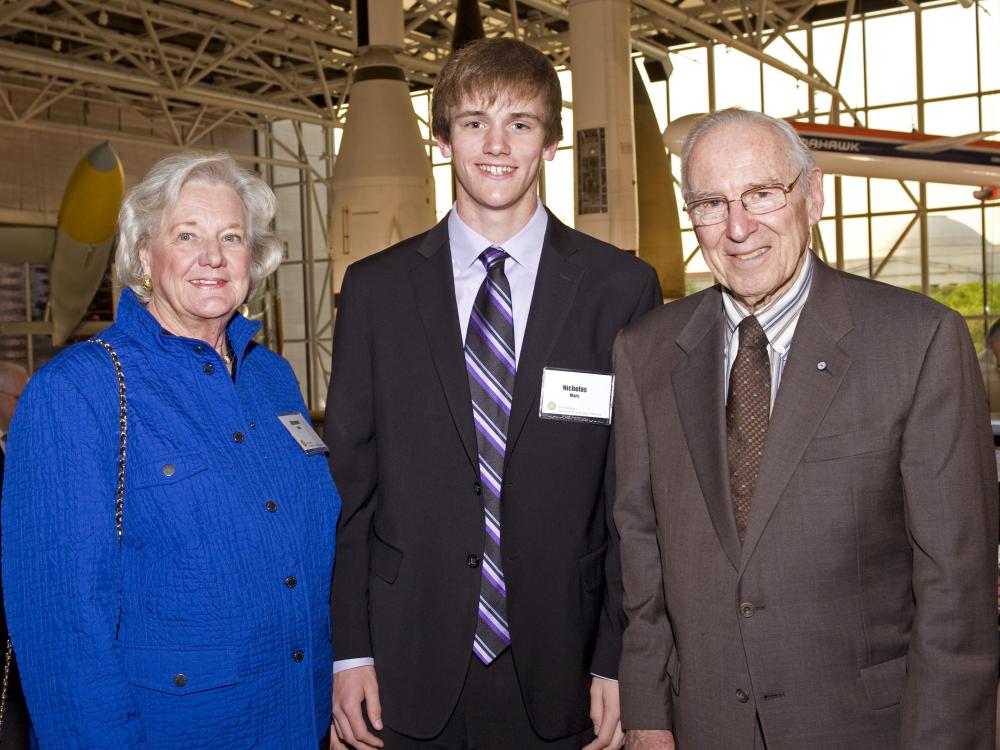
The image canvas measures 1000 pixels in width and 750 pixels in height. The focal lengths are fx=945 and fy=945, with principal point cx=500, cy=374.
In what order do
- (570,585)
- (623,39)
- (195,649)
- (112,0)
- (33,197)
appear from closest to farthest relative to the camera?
(195,649) → (570,585) → (623,39) → (112,0) → (33,197)

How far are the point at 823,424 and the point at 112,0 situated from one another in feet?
55.4

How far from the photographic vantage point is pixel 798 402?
1657 mm

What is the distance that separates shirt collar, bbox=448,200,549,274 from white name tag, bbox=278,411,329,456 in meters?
0.49

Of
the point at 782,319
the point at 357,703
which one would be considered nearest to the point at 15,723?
the point at 357,703

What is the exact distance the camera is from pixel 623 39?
9.31 metres

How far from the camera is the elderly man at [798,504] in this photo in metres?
1.57

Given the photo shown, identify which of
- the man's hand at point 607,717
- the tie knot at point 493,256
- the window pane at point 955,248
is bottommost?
the man's hand at point 607,717

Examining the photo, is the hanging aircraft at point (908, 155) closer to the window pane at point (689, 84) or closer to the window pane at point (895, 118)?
the window pane at point (895, 118)

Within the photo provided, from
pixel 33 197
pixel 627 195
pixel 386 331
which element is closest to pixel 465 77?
pixel 386 331

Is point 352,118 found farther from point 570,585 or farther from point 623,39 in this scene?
point 570,585

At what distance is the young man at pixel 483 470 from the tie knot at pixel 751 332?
34cm

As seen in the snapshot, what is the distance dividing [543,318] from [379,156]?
291 inches

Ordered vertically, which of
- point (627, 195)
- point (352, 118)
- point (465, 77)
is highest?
point (352, 118)

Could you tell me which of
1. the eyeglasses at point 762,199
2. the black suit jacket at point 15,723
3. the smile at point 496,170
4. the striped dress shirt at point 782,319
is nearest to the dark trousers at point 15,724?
the black suit jacket at point 15,723
